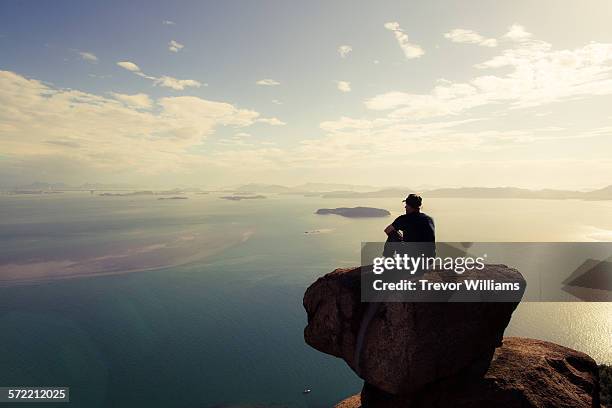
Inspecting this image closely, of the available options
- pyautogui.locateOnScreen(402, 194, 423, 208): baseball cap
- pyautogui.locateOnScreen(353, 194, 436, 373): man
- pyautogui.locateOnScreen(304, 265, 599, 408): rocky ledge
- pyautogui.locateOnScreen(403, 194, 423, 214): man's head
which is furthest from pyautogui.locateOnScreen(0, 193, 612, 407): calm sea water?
pyautogui.locateOnScreen(402, 194, 423, 208): baseball cap

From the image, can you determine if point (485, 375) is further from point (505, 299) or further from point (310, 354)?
point (310, 354)

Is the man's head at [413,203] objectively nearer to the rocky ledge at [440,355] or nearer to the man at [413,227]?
the man at [413,227]

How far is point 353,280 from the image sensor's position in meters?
11.2

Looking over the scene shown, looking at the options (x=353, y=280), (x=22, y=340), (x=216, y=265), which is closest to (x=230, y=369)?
(x=22, y=340)

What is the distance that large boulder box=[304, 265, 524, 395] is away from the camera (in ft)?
31.7

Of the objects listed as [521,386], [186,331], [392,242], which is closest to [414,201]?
[392,242]

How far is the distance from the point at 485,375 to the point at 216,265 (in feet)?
353

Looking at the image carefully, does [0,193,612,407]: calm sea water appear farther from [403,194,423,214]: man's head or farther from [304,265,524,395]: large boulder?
[403,194,423,214]: man's head

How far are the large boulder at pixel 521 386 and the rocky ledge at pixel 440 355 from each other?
3cm

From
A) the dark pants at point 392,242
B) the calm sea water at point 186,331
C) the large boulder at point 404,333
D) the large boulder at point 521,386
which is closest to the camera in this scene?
the large boulder at point 404,333

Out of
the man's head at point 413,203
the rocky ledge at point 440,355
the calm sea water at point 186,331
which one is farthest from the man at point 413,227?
the calm sea water at point 186,331

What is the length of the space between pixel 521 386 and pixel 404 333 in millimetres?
4135

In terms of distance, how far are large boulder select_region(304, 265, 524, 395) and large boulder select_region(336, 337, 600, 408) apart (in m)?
0.41

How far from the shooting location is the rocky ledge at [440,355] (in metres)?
9.70
